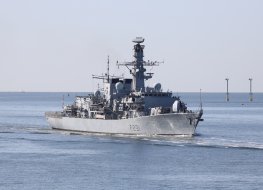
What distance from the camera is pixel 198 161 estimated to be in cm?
7975

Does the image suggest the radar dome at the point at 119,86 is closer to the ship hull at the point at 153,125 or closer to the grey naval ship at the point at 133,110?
the grey naval ship at the point at 133,110

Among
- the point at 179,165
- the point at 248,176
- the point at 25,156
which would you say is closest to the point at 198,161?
the point at 179,165

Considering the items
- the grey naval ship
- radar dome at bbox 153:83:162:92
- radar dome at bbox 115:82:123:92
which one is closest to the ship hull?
the grey naval ship

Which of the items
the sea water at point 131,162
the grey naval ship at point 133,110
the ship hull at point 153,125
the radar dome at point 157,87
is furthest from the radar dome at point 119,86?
the sea water at point 131,162

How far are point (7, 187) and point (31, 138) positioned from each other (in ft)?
151

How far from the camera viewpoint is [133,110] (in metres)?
107

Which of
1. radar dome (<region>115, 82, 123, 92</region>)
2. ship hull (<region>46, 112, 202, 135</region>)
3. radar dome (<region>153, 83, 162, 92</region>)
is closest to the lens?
ship hull (<region>46, 112, 202, 135</region>)

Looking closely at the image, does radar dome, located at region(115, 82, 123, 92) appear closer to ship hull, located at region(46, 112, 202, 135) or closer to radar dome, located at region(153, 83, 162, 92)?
ship hull, located at region(46, 112, 202, 135)

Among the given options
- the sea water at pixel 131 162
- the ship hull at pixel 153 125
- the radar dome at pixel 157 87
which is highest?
the radar dome at pixel 157 87

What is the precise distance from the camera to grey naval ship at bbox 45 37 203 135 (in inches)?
3995

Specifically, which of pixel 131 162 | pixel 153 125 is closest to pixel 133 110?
pixel 153 125

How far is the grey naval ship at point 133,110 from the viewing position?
101475 millimetres

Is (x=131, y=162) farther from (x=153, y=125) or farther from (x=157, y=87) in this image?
(x=157, y=87)

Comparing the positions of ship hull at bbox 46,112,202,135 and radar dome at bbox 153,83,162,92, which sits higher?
radar dome at bbox 153,83,162,92
